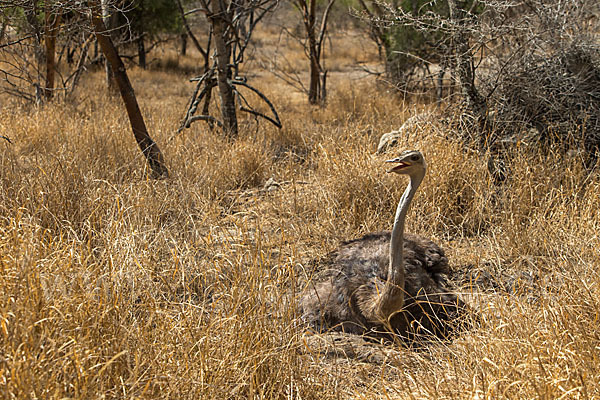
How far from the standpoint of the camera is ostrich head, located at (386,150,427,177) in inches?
123

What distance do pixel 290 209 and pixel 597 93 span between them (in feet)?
10.3

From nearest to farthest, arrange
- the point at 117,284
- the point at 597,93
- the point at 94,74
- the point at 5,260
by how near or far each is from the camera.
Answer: the point at 5,260 < the point at 117,284 < the point at 597,93 < the point at 94,74

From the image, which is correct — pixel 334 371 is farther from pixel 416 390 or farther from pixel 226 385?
pixel 226 385

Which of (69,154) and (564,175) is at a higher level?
(69,154)

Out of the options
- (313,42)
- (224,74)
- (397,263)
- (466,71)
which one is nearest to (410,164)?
(397,263)

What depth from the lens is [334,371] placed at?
2721mm

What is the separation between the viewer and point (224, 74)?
625 cm

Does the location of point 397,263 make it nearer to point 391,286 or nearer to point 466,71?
point 391,286

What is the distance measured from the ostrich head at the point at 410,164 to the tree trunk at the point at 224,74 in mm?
3355

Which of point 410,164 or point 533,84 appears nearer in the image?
point 410,164

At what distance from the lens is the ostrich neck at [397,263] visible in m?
3.12

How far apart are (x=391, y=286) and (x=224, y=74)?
3.85 meters

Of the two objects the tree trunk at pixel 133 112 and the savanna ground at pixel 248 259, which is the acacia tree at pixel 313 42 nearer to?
the savanna ground at pixel 248 259

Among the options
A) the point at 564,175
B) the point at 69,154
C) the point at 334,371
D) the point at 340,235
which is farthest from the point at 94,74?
the point at 334,371
